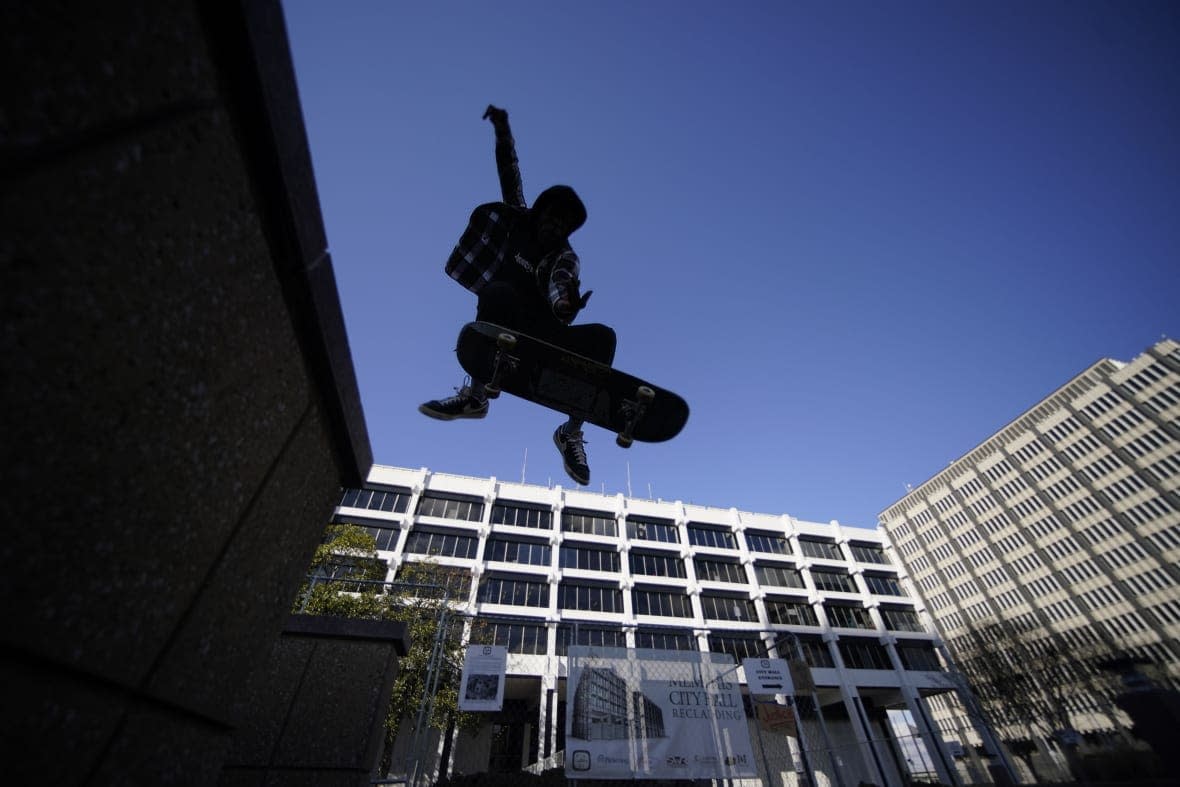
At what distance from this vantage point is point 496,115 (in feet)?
15.3

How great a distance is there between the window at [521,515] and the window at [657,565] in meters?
6.70

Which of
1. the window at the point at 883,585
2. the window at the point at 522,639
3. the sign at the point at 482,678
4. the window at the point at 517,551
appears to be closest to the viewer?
the sign at the point at 482,678

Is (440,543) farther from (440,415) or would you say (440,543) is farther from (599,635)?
(440,415)

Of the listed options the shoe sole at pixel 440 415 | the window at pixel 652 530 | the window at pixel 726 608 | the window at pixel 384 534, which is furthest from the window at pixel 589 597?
the shoe sole at pixel 440 415

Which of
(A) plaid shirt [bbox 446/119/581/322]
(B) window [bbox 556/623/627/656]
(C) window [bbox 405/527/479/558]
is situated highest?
(C) window [bbox 405/527/479/558]

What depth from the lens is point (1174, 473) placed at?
48750mm

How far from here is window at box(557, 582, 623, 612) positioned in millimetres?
29688

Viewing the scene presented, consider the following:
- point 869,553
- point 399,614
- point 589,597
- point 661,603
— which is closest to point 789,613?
point 661,603

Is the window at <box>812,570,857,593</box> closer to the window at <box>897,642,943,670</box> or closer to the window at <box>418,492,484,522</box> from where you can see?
the window at <box>897,642,943,670</box>

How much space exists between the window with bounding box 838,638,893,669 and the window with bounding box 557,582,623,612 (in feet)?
55.5

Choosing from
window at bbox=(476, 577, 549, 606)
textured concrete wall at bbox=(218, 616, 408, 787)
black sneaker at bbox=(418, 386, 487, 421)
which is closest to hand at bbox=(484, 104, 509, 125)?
black sneaker at bbox=(418, 386, 487, 421)

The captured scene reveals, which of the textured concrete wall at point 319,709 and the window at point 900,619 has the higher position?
the window at point 900,619

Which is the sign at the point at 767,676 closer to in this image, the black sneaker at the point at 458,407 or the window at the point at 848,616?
the black sneaker at the point at 458,407

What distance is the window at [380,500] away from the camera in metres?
29.0
